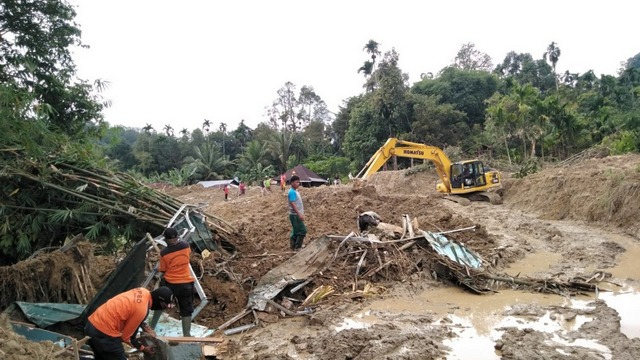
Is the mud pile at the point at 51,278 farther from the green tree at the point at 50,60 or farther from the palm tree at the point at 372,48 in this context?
the palm tree at the point at 372,48

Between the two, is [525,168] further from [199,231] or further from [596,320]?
[199,231]

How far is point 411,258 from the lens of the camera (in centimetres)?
793

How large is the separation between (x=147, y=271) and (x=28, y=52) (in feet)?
18.4

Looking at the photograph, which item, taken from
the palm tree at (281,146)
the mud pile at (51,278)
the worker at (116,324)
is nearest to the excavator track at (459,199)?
the mud pile at (51,278)

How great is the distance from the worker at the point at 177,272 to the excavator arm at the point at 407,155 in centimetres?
1061

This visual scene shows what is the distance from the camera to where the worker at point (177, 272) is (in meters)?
4.98

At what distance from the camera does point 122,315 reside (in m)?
3.67

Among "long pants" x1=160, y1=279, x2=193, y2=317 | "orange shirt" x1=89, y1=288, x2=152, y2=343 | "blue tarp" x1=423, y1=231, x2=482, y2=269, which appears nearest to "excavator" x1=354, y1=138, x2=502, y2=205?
"blue tarp" x1=423, y1=231, x2=482, y2=269

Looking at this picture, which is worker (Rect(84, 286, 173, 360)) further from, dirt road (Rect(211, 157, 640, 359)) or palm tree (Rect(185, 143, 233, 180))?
palm tree (Rect(185, 143, 233, 180))

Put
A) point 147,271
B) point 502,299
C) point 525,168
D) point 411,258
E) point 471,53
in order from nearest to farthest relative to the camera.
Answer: point 147,271 < point 502,299 < point 411,258 < point 525,168 < point 471,53

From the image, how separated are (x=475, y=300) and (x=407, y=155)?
10.2 meters

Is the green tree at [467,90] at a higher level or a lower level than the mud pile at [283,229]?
higher

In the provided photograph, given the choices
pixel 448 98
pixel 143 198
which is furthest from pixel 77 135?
pixel 448 98

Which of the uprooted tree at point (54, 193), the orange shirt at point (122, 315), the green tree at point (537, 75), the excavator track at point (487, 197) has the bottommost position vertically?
the excavator track at point (487, 197)
